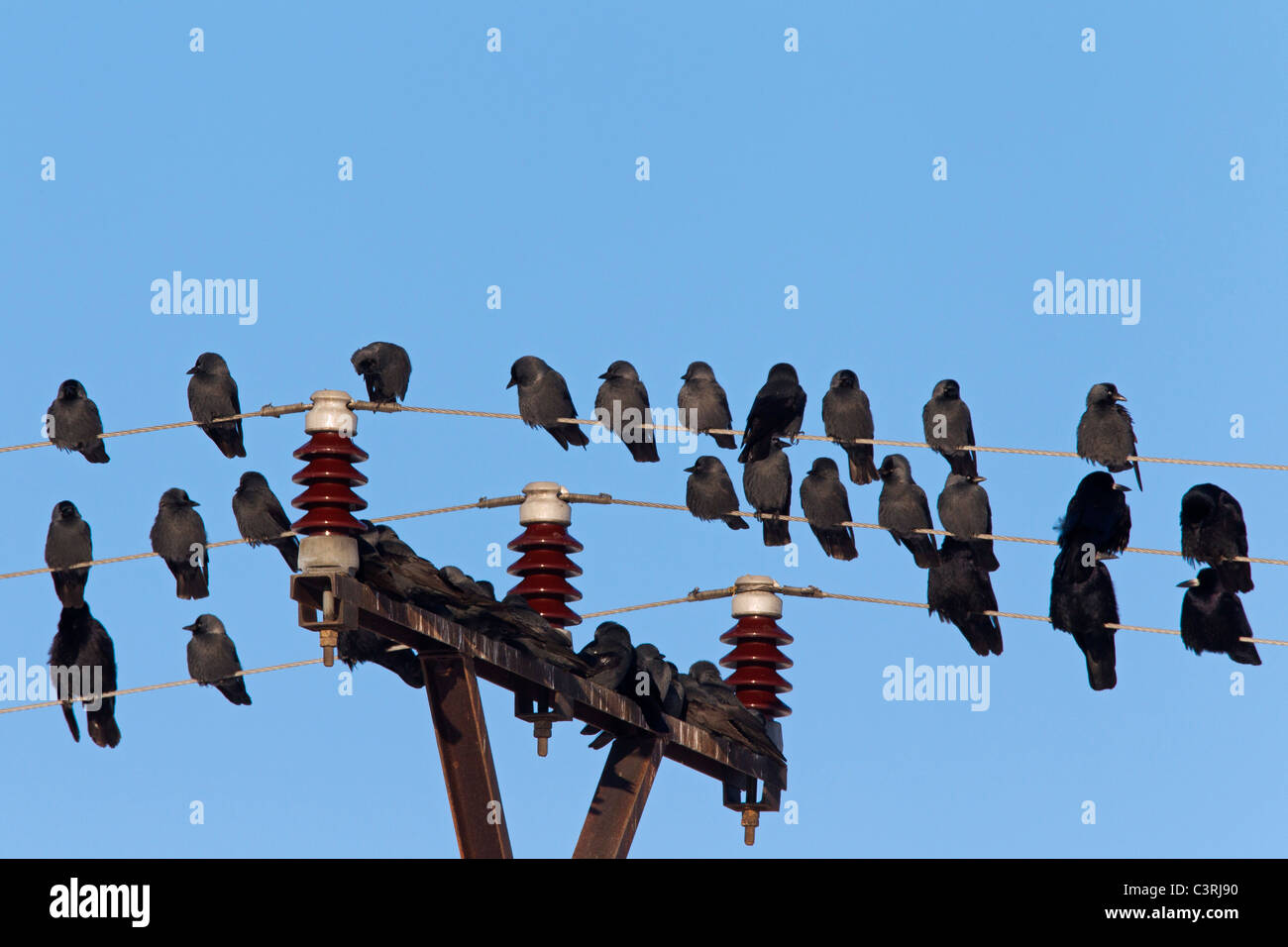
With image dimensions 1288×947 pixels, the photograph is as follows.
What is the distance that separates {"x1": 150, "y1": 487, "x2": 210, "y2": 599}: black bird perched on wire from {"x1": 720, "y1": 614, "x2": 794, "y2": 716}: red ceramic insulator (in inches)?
137

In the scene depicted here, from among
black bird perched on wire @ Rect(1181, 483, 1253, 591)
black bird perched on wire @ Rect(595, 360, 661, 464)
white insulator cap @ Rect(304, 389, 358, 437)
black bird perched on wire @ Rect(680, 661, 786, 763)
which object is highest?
black bird perched on wire @ Rect(595, 360, 661, 464)

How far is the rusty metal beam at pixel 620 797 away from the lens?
39.0 feet

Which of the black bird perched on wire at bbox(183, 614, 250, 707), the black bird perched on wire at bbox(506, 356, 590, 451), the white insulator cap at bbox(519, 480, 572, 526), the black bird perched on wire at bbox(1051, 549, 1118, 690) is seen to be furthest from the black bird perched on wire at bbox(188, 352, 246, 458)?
the black bird perched on wire at bbox(1051, 549, 1118, 690)

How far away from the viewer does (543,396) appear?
16031 millimetres

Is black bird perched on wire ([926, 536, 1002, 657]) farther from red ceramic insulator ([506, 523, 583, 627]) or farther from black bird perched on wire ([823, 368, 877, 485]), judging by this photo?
red ceramic insulator ([506, 523, 583, 627])

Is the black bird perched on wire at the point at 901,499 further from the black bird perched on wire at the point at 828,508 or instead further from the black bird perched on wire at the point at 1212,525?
the black bird perched on wire at the point at 1212,525

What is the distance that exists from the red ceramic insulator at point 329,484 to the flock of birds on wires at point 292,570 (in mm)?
175

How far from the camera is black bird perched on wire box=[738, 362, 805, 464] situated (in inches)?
610

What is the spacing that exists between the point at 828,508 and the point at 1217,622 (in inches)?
110

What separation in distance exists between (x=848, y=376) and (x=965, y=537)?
7.98ft

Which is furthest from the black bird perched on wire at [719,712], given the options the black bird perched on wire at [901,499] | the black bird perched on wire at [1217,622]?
the black bird perched on wire at [1217,622]

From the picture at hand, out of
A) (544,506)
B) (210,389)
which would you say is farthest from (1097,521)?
A: (210,389)

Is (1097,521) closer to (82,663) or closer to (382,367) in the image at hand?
(382,367)

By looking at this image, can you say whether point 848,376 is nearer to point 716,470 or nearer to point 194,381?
point 716,470
